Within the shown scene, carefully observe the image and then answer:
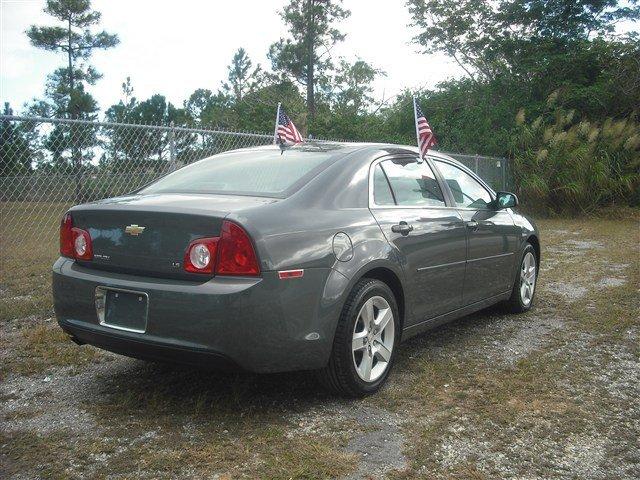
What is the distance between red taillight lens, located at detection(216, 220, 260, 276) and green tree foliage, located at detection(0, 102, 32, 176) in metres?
4.26

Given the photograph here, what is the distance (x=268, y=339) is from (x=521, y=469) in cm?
127

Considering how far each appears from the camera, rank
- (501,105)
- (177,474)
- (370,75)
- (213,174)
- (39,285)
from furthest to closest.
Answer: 1. (370,75)
2. (501,105)
3. (39,285)
4. (213,174)
5. (177,474)

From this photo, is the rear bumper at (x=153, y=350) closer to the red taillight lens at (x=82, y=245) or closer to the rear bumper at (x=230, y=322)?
the rear bumper at (x=230, y=322)

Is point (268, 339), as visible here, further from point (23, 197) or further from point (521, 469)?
point (23, 197)

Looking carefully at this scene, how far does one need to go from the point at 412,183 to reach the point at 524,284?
2056 millimetres

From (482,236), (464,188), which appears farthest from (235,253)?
(464,188)

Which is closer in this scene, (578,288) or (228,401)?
(228,401)

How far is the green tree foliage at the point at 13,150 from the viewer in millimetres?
6363

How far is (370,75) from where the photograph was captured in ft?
135

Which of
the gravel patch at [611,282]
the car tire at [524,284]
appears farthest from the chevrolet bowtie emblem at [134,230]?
the gravel patch at [611,282]

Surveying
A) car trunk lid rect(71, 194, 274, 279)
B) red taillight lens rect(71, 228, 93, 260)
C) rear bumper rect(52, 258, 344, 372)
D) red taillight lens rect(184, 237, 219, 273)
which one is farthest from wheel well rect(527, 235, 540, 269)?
red taillight lens rect(71, 228, 93, 260)

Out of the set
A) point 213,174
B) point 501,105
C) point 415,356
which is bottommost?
point 415,356

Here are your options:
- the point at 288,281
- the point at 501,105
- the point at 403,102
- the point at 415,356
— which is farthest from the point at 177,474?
the point at 403,102

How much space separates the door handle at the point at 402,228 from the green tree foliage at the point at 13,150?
4336 millimetres
